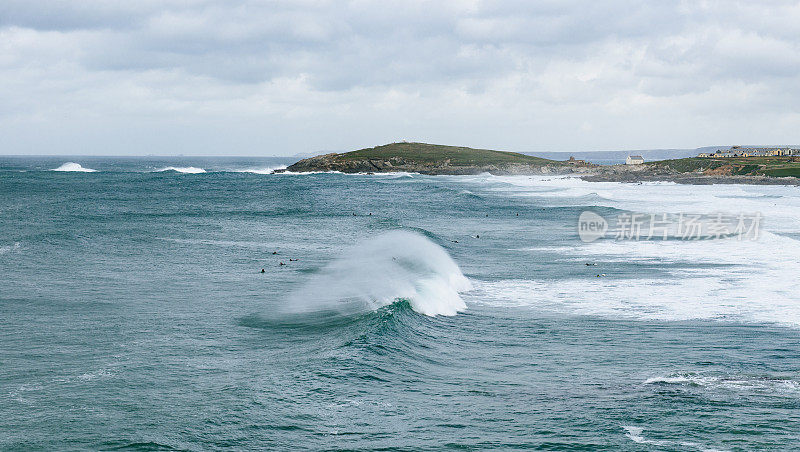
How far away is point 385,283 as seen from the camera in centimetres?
3306

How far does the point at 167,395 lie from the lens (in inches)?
692

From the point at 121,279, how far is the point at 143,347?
1343 centimetres

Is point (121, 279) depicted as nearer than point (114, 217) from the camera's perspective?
Yes

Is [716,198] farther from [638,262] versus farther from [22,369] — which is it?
[22,369]

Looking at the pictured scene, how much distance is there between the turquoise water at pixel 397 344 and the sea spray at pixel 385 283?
19 cm

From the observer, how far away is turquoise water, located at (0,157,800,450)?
50.9 ft

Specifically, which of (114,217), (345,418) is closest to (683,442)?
(345,418)
